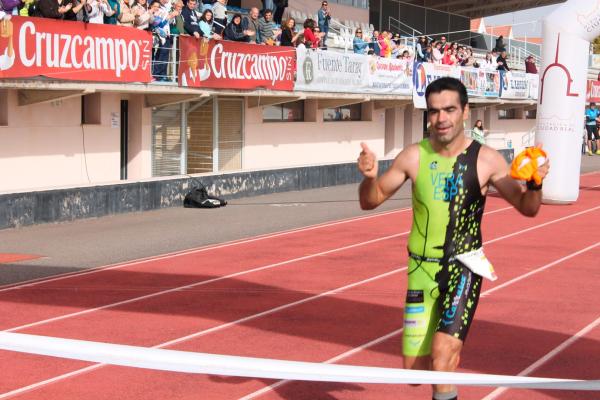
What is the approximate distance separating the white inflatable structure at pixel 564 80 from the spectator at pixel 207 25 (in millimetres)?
6860

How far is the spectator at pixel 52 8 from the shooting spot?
17.2 metres

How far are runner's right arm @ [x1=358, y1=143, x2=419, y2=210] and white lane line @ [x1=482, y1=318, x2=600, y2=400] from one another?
219 cm

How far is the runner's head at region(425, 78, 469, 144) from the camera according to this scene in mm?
5402

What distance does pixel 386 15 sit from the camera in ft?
140

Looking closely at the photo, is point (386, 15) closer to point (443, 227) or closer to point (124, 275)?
point (124, 275)

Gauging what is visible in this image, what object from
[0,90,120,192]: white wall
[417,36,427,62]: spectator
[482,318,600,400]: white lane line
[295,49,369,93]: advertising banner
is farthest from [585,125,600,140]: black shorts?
[482,318,600,400]: white lane line

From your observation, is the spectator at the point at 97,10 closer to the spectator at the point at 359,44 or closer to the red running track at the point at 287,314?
the red running track at the point at 287,314

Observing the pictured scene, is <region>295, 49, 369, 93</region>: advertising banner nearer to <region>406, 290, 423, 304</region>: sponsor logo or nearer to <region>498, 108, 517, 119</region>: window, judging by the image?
<region>498, 108, 517, 119</region>: window

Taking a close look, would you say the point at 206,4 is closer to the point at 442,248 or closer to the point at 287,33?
the point at 287,33

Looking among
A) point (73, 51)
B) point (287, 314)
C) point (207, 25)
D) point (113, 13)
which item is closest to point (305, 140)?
point (207, 25)

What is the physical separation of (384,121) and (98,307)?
25.0 meters

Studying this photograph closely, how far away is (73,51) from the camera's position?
17.7 m

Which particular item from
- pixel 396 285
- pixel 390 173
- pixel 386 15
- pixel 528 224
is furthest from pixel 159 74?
pixel 386 15

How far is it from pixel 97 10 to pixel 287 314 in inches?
398
